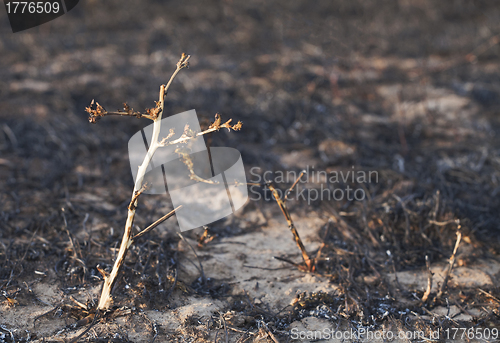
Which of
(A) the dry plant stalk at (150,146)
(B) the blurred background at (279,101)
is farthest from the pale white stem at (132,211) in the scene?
(B) the blurred background at (279,101)

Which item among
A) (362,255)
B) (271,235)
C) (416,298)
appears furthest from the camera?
(271,235)

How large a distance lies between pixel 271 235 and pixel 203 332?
96 cm

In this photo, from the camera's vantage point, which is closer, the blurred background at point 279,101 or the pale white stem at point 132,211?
the pale white stem at point 132,211

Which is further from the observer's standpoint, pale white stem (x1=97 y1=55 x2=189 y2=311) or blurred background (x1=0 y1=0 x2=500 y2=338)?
blurred background (x1=0 y1=0 x2=500 y2=338)

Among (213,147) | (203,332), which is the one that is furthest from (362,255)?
(213,147)

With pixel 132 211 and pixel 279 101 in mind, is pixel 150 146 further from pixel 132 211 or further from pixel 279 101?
pixel 279 101

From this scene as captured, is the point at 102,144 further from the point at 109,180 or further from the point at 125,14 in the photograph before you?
the point at 125,14

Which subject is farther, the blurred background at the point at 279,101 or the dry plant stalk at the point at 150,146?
the blurred background at the point at 279,101

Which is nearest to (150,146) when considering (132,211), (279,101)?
(132,211)

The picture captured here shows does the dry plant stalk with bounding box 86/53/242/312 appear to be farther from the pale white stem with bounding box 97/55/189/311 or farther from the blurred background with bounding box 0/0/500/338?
the blurred background with bounding box 0/0/500/338

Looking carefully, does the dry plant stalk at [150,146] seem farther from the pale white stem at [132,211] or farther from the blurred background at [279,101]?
the blurred background at [279,101]

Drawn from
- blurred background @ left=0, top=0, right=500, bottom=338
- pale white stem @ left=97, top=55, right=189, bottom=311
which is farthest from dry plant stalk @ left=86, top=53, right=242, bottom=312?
blurred background @ left=0, top=0, right=500, bottom=338

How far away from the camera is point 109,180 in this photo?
3.12 meters

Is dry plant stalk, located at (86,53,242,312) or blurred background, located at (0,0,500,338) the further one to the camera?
blurred background, located at (0,0,500,338)
